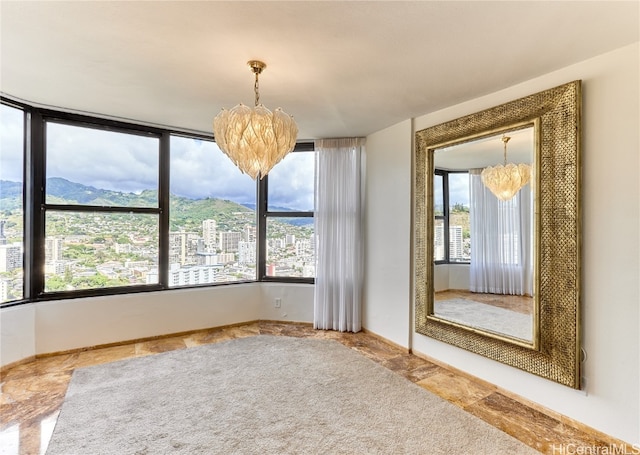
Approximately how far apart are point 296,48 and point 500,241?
227cm

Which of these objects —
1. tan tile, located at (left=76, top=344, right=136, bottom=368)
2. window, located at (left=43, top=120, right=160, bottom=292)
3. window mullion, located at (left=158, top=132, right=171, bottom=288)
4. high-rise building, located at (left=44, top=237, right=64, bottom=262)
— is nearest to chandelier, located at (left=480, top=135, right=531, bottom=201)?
window mullion, located at (left=158, top=132, right=171, bottom=288)

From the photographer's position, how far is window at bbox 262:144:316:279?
4.43 metres

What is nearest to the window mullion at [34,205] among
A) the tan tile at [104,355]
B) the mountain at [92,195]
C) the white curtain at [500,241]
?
the mountain at [92,195]

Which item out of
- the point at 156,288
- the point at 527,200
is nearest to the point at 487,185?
the point at 527,200

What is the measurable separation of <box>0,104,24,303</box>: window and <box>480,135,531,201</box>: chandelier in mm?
4469

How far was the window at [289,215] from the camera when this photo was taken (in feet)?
14.5

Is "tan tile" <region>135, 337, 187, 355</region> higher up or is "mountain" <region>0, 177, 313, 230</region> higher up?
"mountain" <region>0, 177, 313, 230</region>

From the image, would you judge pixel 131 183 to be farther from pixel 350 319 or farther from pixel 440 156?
pixel 440 156

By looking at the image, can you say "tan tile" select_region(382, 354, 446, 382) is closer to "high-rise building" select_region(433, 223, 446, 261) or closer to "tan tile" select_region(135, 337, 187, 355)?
"high-rise building" select_region(433, 223, 446, 261)

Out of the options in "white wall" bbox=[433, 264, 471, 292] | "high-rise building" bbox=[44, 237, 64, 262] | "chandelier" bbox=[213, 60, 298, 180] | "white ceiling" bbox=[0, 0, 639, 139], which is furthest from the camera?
"high-rise building" bbox=[44, 237, 64, 262]

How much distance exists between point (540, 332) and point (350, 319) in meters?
2.19

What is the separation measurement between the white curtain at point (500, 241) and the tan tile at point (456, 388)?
32.1 inches

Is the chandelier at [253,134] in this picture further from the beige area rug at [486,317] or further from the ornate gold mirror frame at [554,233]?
the beige area rug at [486,317]

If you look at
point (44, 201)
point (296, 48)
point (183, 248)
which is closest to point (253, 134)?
point (296, 48)
